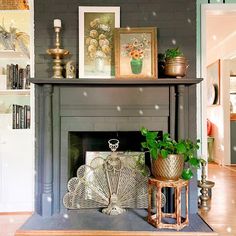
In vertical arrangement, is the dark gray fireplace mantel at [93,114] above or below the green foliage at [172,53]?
below

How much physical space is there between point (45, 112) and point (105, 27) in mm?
1005

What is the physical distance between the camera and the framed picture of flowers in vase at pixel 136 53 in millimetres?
3102

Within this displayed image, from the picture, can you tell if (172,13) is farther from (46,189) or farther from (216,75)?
(216,75)

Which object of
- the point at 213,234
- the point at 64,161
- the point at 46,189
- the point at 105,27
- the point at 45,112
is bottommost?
the point at 213,234

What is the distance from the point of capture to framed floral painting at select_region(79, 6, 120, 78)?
321 centimetres

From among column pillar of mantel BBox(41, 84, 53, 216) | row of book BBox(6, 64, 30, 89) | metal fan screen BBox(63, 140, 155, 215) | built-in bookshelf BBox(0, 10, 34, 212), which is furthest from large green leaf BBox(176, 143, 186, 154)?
row of book BBox(6, 64, 30, 89)

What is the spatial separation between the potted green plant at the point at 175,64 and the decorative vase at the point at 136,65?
0.24m

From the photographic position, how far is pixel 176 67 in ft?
9.84

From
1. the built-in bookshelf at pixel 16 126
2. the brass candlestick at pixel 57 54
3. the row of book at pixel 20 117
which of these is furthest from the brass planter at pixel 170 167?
the row of book at pixel 20 117

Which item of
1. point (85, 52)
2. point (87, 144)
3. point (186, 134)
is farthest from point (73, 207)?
point (85, 52)

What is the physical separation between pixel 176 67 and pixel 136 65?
37 cm

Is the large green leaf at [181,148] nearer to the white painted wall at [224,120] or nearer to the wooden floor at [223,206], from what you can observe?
the wooden floor at [223,206]

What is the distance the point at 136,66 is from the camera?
10.1ft

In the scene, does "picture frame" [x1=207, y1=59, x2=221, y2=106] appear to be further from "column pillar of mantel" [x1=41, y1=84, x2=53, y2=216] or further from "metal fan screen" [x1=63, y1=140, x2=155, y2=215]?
"column pillar of mantel" [x1=41, y1=84, x2=53, y2=216]
